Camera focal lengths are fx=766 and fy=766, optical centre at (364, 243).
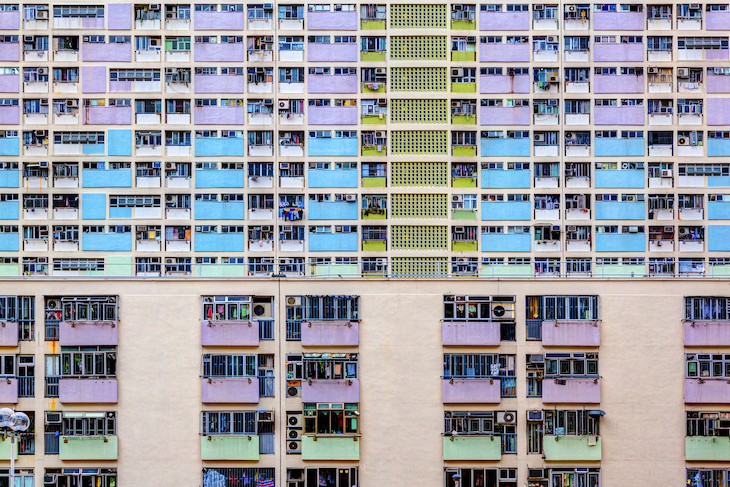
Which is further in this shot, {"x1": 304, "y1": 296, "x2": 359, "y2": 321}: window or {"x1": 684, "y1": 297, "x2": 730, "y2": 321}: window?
{"x1": 304, "y1": 296, "x2": 359, "y2": 321}: window

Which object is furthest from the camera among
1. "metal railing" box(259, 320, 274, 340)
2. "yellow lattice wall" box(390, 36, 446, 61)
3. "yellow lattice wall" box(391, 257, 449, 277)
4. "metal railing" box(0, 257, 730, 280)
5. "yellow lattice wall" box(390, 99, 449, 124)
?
"yellow lattice wall" box(390, 36, 446, 61)

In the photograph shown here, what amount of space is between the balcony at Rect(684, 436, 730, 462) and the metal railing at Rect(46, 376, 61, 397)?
2227 centimetres

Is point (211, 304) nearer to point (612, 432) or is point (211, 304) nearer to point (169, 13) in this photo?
point (169, 13)

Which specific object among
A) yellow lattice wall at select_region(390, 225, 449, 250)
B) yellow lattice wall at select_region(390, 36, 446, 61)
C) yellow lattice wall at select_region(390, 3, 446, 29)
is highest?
yellow lattice wall at select_region(390, 3, 446, 29)

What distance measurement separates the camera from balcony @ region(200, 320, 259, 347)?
2697 cm

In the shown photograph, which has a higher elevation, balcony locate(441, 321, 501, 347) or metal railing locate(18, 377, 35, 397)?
balcony locate(441, 321, 501, 347)

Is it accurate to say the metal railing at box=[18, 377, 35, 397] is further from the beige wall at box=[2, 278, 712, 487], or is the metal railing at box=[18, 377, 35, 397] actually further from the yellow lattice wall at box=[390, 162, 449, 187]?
the yellow lattice wall at box=[390, 162, 449, 187]

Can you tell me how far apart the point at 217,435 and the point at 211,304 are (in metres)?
4.60

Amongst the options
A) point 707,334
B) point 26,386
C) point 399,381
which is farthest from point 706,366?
point 26,386

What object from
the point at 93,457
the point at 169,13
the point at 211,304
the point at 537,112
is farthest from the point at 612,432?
the point at 169,13

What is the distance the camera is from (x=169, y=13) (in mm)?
30875

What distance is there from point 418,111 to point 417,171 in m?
2.39

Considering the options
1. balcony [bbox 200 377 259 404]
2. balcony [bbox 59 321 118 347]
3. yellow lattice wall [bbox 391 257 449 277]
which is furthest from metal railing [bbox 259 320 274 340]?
yellow lattice wall [bbox 391 257 449 277]

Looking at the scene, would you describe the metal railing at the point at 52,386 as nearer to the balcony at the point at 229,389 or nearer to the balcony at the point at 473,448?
the balcony at the point at 229,389
